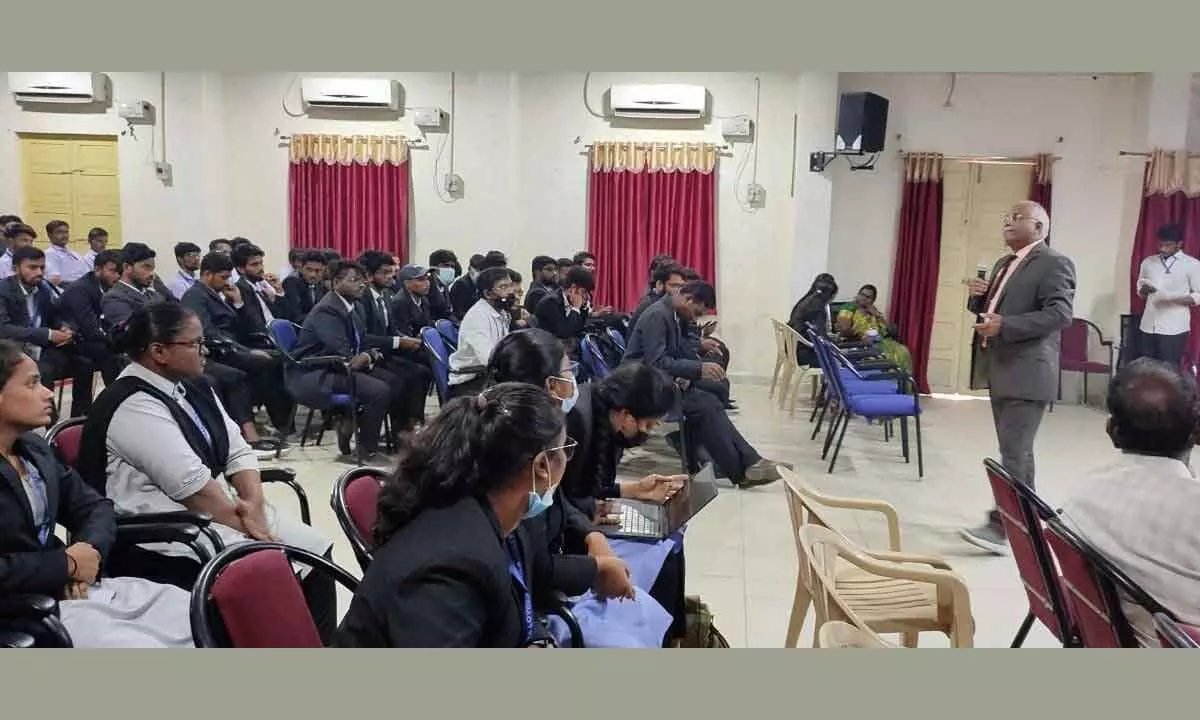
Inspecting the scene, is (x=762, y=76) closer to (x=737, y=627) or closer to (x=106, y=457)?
(x=737, y=627)

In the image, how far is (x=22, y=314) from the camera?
18.1 feet

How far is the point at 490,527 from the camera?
151 centimetres

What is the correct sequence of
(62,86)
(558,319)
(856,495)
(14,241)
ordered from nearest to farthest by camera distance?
1. (856,495)
2. (558,319)
3. (14,241)
4. (62,86)

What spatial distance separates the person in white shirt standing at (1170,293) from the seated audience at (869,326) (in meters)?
1.73

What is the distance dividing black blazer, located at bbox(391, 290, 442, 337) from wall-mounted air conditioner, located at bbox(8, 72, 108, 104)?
14.0 ft

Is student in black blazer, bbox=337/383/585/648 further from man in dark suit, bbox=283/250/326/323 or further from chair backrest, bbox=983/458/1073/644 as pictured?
man in dark suit, bbox=283/250/326/323

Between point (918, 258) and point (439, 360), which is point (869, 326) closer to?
point (918, 258)

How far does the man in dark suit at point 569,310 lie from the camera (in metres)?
6.16

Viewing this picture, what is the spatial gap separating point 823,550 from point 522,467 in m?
1.00

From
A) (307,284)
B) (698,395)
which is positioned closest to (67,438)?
(698,395)

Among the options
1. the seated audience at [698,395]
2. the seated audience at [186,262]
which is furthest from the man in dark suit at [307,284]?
the seated audience at [698,395]

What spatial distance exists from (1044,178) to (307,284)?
591cm

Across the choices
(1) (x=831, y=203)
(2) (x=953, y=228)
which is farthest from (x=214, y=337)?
(2) (x=953, y=228)

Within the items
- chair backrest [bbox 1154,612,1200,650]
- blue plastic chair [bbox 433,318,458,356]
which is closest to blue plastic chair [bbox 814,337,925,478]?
blue plastic chair [bbox 433,318,458,356]
